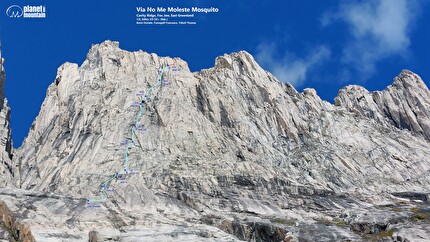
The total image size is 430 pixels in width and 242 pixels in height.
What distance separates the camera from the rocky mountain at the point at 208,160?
10969 centimetres

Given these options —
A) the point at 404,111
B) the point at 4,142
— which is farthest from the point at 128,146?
the point at 404,111

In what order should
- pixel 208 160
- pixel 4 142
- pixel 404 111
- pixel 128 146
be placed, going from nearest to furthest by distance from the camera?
pixel 208 160 < pixel 128 146 < pixel 4 142 < pixel 404 111

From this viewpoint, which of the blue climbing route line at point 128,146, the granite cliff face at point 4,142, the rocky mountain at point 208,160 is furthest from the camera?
the granite cliff face at point 4,142

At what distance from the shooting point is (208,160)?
479 ft

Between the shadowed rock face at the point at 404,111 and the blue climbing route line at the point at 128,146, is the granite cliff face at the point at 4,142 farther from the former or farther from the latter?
the shadowed rock face at the point at 404,111

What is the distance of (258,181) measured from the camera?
454 feet

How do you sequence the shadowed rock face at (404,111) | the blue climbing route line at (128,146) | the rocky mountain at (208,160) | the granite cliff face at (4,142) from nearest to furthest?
the rocky mountain at (208,160) → the blue climbing route line at (128,146) → the granite cliff face at (4,142) → the shadowed rock face at (404,111)

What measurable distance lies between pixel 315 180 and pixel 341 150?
1867cm

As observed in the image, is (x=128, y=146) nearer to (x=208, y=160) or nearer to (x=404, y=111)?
(x=208, y=160)

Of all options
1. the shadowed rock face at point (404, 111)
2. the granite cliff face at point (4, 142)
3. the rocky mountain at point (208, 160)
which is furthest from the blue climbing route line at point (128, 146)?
the shadowed rock face at point (404, 111)

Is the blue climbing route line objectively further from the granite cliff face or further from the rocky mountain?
the granite cliff face

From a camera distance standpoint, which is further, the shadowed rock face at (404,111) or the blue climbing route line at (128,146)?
the shadowed rock face at (404,111)

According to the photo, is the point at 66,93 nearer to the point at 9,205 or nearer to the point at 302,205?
the point at 9,205

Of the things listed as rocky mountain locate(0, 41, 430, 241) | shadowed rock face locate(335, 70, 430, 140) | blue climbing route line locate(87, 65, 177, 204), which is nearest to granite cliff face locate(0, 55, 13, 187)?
rocky mountain locate(0, 41, 430, 241)
